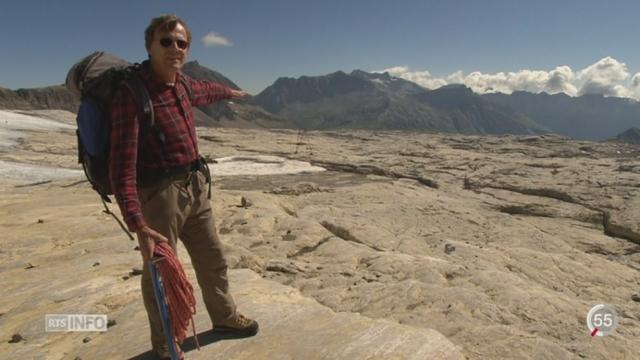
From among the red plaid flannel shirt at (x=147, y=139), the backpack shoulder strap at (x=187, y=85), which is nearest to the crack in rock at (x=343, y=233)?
the red plaid flannel shirt at (x=147, y=139)

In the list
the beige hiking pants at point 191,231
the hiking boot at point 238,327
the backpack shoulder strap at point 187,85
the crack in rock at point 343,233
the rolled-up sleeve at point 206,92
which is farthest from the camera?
the crack in rock at point 343,233

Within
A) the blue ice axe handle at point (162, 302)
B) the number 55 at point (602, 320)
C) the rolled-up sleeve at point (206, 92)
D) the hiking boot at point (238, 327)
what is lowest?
the number 55 at point (602, 320)

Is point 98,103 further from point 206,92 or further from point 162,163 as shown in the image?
point 206,92

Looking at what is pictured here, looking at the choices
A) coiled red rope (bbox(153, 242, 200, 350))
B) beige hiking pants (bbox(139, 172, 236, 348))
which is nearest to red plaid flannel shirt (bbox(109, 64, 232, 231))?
beige hiking pants (bbox(139, 172, 236, 348))

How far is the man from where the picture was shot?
466 cm

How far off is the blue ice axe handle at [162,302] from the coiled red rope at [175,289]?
37 millimetres

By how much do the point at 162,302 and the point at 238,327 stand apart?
65.9 inches

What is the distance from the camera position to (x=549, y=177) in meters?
40.2

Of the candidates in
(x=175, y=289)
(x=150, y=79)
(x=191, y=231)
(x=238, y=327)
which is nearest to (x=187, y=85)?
(x=150, y=79)

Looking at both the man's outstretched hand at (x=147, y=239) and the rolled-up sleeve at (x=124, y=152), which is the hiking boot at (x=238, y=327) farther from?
the rolled-up sleeve at (x=124, y=152)

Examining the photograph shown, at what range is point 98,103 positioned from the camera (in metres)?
4.68

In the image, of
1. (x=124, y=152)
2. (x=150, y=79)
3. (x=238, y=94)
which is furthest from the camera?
(x=238, y=94)

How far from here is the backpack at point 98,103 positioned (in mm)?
4656

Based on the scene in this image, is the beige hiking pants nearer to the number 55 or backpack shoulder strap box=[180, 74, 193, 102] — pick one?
backpack shoulder strap box=[180, 74, 193, 102]
